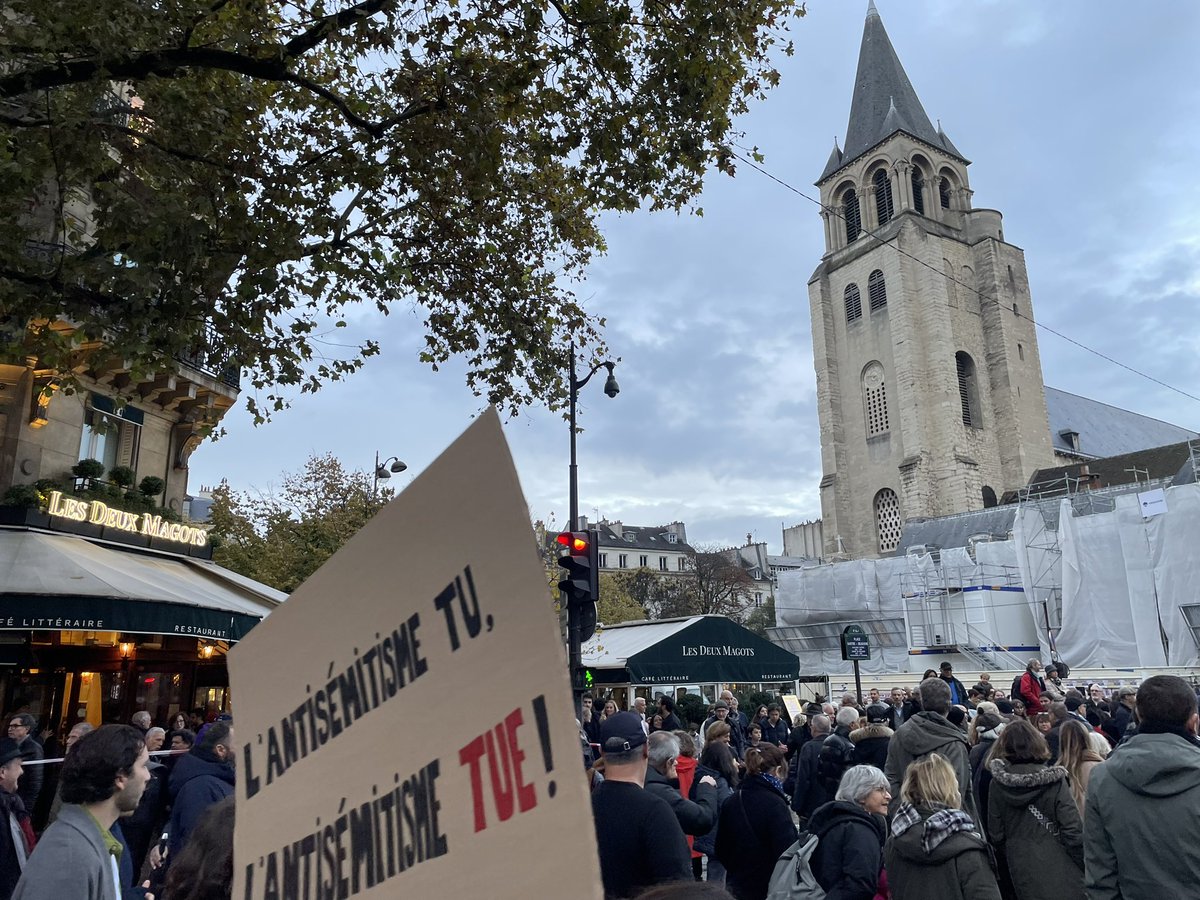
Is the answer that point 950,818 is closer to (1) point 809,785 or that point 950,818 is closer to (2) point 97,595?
(1) point 809,785

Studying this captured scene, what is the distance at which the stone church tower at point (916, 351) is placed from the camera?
1903 inches

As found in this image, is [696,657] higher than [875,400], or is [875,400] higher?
[875,400]

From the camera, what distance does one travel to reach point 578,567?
10547 millimetres

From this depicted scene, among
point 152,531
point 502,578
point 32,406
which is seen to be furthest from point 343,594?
point 152,531

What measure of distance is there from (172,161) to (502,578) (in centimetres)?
803

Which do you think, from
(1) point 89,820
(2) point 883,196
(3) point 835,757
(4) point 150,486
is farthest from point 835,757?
(2) point 883,196

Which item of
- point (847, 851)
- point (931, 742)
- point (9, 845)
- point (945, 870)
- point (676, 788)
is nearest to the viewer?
point (945, 870)

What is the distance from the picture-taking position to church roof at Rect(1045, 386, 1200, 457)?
58.0m

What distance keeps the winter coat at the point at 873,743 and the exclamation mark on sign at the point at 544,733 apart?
5.89 metres

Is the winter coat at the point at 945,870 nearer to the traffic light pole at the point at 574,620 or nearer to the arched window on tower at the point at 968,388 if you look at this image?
the traffic light pole at the point at 574,620

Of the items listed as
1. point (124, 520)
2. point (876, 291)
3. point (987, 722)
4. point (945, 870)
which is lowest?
point (945, 870)

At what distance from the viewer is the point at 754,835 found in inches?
198

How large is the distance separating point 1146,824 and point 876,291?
52117mm

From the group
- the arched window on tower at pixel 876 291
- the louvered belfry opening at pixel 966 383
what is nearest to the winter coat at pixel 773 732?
the louvered belfry opening at pixel 966 383
